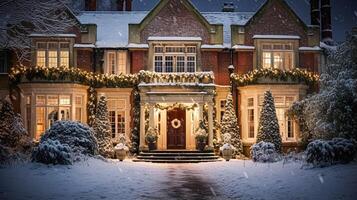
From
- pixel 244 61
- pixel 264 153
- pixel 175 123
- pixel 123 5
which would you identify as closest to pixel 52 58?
pixel 175 123

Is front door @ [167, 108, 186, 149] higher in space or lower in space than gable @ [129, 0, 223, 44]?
lower

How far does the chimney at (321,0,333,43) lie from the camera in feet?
103

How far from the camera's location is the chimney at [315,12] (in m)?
31.4

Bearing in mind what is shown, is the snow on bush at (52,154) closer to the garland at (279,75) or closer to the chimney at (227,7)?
the garland at (279,75)

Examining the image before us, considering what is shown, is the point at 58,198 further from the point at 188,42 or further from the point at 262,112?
the point at 188,42

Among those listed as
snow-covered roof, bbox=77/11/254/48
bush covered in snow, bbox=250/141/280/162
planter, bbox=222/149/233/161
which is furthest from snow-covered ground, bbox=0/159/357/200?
snow-covered roof, bbox=77/11/254/48

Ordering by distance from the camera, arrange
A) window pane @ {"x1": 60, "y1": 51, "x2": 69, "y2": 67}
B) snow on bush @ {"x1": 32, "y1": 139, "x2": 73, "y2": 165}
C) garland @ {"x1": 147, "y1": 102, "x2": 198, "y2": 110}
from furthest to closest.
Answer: window pane @ {"x1": 60, "y1": 51, "x2": 69, "y2": 67}, garland @ {"x1": 147, "y1": 102, "x2": 198, "y2": 110}, snow on bush @ {"x1": 32, "y1": 139, "x2": 73, "y2": 165}

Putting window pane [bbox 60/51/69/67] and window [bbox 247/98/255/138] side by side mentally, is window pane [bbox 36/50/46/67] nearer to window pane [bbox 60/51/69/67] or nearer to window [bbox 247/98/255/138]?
window pane [bbox 60/51/69/67]

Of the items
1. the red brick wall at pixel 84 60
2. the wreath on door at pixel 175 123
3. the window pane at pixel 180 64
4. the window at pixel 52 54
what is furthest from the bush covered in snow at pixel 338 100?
the window at pixel 52 54

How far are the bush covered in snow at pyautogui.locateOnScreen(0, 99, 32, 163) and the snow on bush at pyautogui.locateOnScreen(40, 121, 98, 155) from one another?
5.00 feet

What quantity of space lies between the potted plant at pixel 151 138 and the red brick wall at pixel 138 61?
4.60 m

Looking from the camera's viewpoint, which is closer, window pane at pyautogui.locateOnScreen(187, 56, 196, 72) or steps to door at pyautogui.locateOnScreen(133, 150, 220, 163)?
steps to door at pyautogui.locateOnScreen(133, 150, 220, 163)

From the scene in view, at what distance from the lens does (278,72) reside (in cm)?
2734

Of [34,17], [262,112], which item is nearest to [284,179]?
[34,17]
